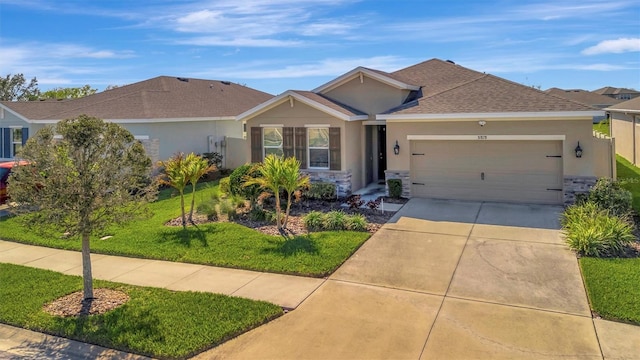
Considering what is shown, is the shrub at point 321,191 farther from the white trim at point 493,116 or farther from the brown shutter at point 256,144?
the white trim at point 493,116

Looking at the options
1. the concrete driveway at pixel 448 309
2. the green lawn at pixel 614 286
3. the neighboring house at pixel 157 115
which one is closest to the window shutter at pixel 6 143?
the neighboring house at pixel 157 115

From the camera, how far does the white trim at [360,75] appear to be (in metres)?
16.7

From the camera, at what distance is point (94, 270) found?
8.88 metres

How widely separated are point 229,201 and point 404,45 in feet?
42.5

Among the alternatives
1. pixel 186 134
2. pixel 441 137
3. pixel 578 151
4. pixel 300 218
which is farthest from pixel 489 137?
pixel 186 134

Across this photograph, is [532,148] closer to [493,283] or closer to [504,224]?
[504,224]

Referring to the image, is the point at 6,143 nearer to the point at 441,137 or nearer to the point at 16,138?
the point at 16,138

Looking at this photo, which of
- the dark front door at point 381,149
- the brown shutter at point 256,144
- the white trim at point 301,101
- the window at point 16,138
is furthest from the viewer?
the window at point 16,138

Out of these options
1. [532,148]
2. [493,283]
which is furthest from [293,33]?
[493,283]

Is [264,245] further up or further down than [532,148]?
further down

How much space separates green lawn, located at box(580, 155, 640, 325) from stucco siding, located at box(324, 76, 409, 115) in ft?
32.4

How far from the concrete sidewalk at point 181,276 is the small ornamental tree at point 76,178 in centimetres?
169

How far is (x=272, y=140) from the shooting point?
1628 cm

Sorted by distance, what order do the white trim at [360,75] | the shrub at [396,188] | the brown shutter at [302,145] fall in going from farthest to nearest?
the white trim at [360,75]
the brown shutter at [302,145]
the shrub at [396,188]
